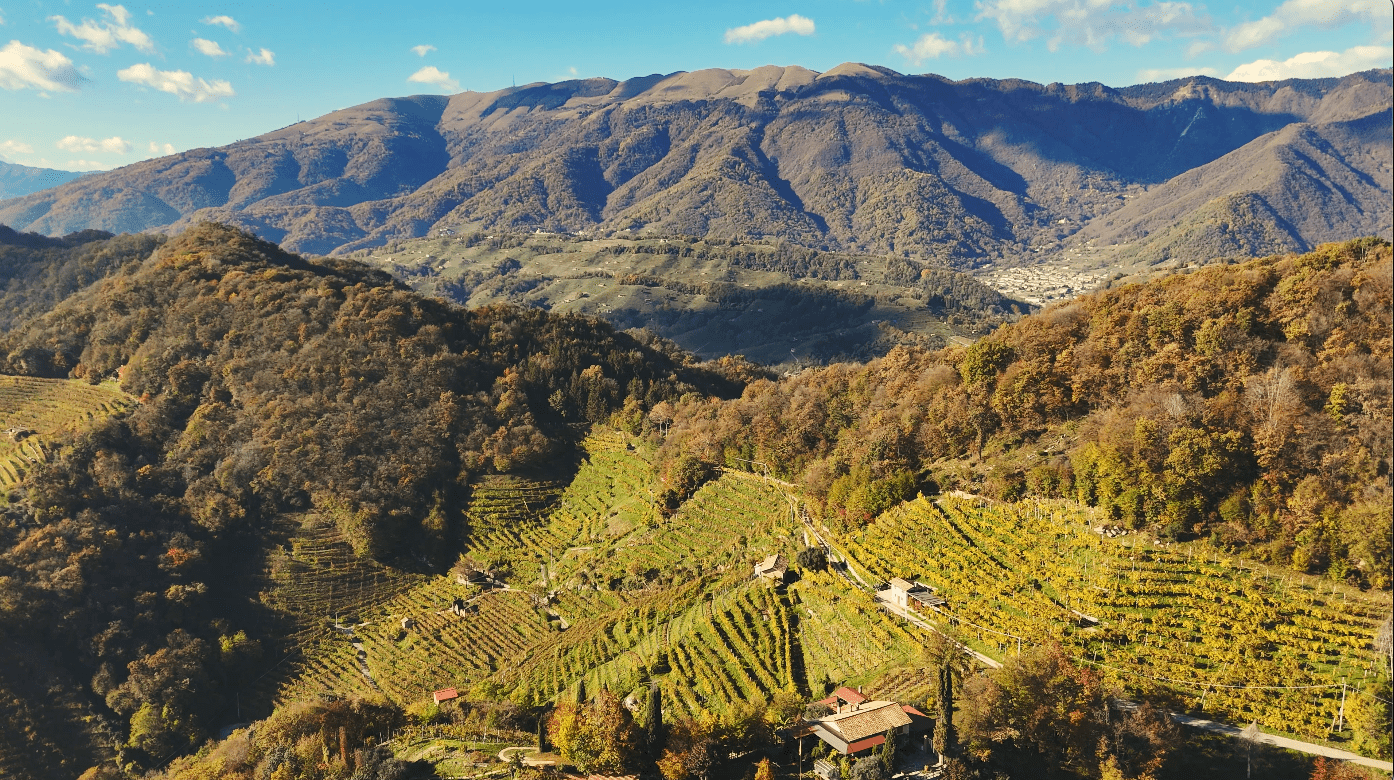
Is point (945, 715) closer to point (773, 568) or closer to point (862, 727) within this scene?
point (862, 727)

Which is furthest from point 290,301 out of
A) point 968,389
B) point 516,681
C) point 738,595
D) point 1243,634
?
point 1243,634

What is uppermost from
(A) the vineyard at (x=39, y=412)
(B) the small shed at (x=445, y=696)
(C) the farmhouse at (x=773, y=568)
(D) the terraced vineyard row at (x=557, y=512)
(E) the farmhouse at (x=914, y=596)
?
(A) the vineyard at (x=39, y=412)

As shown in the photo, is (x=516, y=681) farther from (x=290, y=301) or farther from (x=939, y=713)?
(x=290, y=301)

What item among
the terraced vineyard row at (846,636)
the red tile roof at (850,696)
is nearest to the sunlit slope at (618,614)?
the terraced vineyard row at (846,636)

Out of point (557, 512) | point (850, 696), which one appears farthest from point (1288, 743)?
point (557, 512)

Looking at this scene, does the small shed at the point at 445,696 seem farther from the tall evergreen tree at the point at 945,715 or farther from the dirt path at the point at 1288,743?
the dirt path at the point at 1288,743

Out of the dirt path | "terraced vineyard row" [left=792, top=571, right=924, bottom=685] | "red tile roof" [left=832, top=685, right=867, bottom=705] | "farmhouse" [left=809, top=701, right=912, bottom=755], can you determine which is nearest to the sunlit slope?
"terraced vineyard row" [left=792, top=571, right=924, bottom=685]
